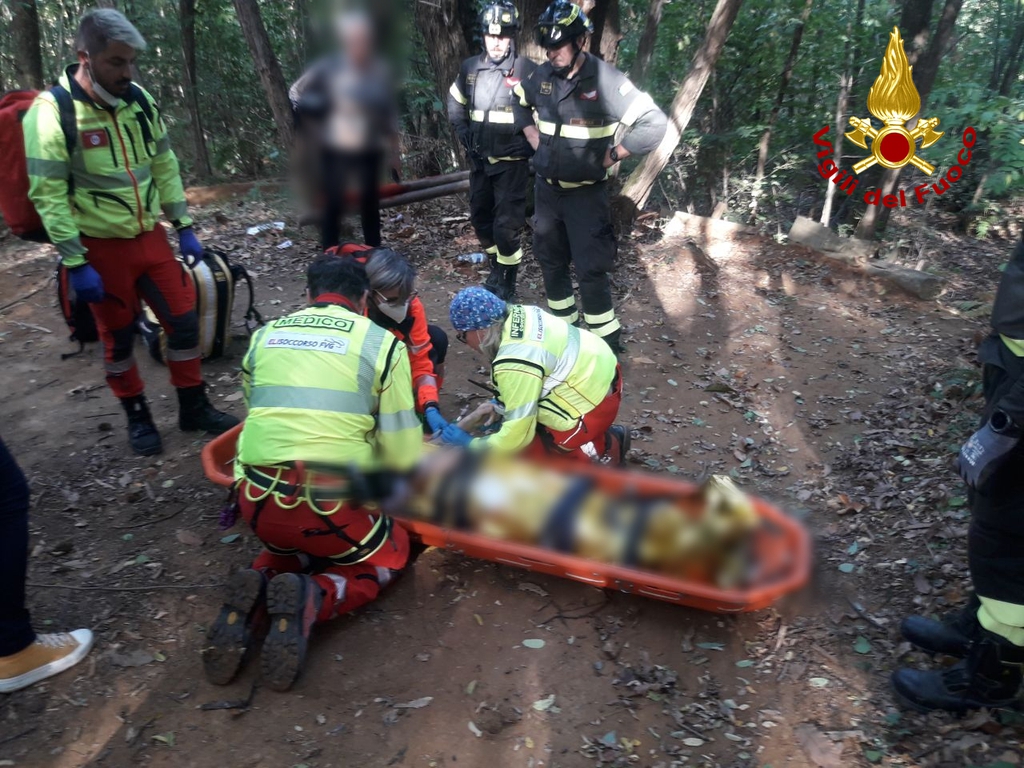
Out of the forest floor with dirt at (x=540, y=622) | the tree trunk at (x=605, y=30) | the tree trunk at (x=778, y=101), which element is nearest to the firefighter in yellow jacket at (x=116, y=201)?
the forest floor with dirt at (x=540, y=622)

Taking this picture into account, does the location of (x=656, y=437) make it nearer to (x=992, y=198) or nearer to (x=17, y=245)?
(x=17, y=245)

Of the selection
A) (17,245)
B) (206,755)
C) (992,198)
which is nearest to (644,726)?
(206,755)

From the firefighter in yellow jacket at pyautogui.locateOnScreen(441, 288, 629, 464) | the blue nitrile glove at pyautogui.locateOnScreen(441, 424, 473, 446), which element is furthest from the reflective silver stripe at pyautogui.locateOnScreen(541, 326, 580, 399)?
the blue nitrile glove at pyautogui.locateOnScreen(441, 424, 473, 446)

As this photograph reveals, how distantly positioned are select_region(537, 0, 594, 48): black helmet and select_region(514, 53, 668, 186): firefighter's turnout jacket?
21 cm

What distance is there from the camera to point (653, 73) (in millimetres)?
10219

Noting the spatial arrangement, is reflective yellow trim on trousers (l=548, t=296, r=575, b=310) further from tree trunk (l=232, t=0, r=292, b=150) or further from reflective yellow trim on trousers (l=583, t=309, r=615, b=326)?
tree trunk (l=232, t=0, r=292, b=150)

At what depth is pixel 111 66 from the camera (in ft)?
9.95

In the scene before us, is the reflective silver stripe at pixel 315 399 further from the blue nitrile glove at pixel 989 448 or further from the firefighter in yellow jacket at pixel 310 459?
the blue nitrile glove at pixel 989 448

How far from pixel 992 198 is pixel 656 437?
357 inches

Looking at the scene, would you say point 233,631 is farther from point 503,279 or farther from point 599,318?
point 503,279

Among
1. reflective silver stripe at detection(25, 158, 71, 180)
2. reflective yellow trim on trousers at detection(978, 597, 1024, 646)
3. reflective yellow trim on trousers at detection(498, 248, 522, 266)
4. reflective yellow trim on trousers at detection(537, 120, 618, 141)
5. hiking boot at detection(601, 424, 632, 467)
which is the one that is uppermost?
reflective yellow trim on trousers at detection(537, 120, 618, 141)

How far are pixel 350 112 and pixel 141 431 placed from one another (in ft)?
13.5

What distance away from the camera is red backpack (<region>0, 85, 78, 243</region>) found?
314 cm

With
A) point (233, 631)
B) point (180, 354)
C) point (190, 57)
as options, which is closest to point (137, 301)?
point (180, 354)
